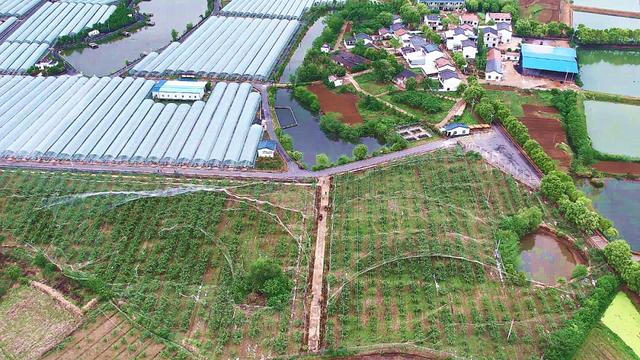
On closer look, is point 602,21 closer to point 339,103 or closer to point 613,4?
point 613,4

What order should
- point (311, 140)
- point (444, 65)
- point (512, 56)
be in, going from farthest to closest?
point (512, 56) → point (444, 65) → point (311, 140)

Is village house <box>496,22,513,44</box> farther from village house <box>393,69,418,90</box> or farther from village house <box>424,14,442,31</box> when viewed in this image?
village house <box>393,69,418,90</box>

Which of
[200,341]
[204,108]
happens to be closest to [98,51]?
[204,108]

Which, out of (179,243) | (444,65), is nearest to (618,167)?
(444,65)

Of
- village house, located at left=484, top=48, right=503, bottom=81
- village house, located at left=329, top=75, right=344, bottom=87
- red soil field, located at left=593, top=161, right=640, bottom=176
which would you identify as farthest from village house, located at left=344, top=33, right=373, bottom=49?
red soil field, located at left=593, top=161, right=640, bottom=176

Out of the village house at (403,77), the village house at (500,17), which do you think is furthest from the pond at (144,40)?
the village house at (500,17)

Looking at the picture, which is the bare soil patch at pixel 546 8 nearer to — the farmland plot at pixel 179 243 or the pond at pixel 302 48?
the pond at pixel 302 48

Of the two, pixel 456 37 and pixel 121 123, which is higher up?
pixel 456 37
